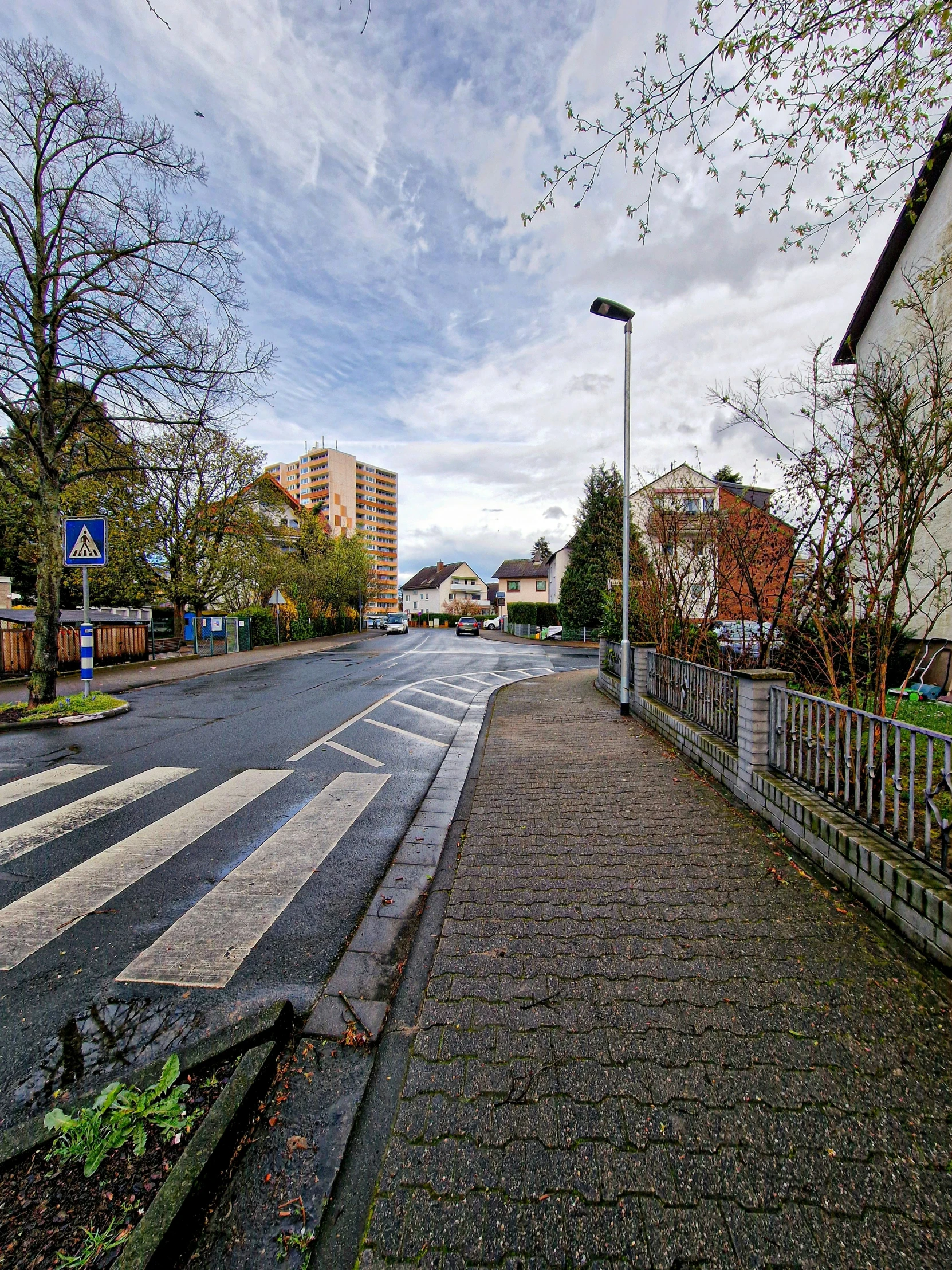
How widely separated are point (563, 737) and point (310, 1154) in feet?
22.1

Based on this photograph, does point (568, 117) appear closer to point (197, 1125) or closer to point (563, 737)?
point (197, 1125)

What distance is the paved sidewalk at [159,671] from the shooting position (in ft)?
42.6

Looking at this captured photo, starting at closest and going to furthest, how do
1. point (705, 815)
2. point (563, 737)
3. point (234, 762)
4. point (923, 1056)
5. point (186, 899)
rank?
point (923, 1056)
point (186, 899)
point (705, 815)
point (234, 762)
point (563, 737)

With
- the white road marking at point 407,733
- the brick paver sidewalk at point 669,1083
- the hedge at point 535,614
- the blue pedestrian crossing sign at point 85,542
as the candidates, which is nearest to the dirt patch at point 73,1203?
the brick paver sidewalk at point 669,1083

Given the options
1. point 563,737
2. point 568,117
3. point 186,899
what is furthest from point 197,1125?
point 563,737

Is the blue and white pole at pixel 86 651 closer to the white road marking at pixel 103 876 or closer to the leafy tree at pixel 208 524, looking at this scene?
the white road marking at pixel 103 876

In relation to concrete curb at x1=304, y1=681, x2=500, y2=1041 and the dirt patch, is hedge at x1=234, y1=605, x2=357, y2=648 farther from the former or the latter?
the dirt patch

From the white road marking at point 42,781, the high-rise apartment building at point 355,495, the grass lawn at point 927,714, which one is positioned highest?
the high-rise apartment building at point 355,495

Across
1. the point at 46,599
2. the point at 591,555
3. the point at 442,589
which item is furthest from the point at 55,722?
the point at 442,589

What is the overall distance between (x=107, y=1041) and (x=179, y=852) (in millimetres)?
1966

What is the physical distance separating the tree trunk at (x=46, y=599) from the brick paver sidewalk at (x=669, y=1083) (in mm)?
Answer: 9697

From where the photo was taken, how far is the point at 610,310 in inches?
385

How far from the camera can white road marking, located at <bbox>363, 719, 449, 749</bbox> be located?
834cm

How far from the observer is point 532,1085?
85.9 inches
